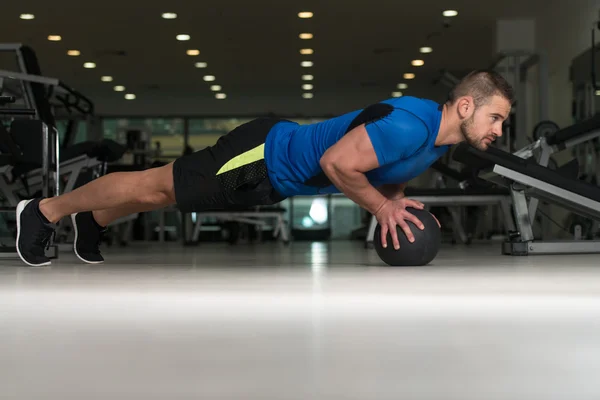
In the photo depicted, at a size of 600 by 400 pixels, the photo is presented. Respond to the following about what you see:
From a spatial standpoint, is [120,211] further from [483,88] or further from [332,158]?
[483,88]

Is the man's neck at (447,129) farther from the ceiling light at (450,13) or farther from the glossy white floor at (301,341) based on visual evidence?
→ the ceiling light at (450,13)

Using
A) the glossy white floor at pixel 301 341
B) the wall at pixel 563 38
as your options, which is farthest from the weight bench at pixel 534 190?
the wall at pixel 563 38

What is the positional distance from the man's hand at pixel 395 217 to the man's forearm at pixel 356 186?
2 cm

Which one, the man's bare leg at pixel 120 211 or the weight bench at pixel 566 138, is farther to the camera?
the weight bench at pixel 566 138

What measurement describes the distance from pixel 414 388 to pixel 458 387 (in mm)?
46

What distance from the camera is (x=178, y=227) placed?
488 inches

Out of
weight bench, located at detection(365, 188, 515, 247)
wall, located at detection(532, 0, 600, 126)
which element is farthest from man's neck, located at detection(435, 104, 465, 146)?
wall, located at detection(532, 0, 600, 126)

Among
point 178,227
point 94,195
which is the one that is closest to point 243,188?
point 94,195

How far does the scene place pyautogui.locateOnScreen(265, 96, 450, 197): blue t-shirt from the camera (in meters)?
2.17

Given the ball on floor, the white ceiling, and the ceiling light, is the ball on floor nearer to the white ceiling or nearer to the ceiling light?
the white ceiling

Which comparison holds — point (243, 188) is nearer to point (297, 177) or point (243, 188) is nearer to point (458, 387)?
point (297, 177)

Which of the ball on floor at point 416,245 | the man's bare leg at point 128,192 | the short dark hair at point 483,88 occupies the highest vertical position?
the short dark hair at point 483,88

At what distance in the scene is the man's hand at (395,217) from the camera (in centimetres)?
236

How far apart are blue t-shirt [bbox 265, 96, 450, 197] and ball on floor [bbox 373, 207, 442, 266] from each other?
0.15 meters
